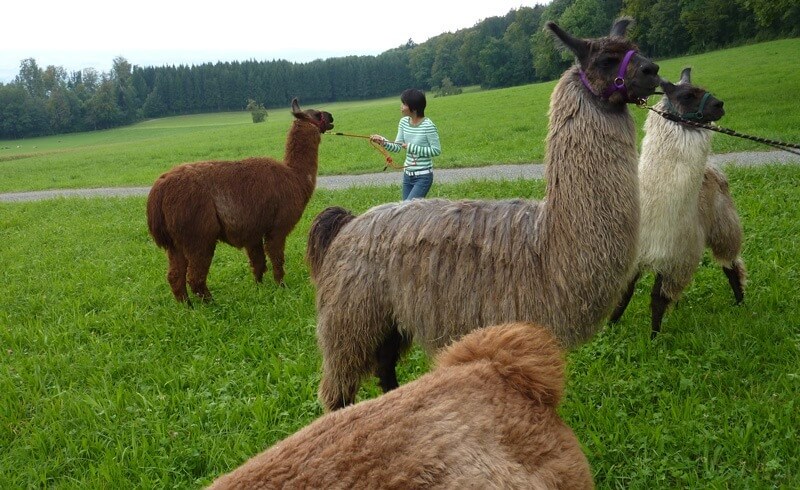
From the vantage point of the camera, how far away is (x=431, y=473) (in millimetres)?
1303

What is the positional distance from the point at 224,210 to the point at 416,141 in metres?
2.11

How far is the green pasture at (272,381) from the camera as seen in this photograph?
314 cm

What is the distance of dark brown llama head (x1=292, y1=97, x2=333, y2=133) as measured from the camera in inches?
279

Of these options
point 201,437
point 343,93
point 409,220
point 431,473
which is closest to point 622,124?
point 409,220

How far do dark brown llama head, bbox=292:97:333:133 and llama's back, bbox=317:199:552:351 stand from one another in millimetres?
4147

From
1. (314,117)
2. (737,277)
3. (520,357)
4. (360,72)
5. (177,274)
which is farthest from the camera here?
(360,72)

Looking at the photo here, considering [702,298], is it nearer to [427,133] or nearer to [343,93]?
[427,133]

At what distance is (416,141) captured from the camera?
616 centimetres

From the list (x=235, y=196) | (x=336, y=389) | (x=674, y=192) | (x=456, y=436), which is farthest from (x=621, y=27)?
(x=235, y=196)

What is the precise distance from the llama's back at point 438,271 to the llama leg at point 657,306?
1.62 m

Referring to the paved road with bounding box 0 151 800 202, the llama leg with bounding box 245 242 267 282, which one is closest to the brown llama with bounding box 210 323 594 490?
the llama leg with bounding box 245 242 267 282

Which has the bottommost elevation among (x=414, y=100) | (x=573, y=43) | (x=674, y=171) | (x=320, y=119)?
(x=674, y=171)

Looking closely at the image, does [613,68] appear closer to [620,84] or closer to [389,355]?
[620,84]

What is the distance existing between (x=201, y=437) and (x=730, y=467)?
9.56 ft
